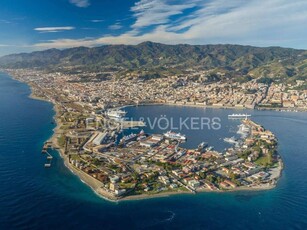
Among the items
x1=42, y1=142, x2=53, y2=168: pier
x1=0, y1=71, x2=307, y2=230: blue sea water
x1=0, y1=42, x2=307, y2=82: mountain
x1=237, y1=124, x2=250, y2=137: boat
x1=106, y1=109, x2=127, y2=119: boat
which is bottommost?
x1=0, y1=71, x2=307, y2=230: blue sea water

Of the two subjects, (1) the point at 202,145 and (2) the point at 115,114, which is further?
(2) the point at 115,114

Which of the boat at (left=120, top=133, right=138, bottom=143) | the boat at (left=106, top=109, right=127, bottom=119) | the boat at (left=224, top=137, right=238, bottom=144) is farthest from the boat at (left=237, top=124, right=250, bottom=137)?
the boat at (left=106, top=109, right=127, bottom=119)

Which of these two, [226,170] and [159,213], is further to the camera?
[226,170]

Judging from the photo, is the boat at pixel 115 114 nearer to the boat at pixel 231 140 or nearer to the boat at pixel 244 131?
the boat at pixel 231 140

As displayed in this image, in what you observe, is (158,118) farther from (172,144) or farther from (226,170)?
(226,170)

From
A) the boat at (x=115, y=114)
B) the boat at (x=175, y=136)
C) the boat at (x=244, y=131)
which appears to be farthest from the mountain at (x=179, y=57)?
the boat at (x=175, y=136)

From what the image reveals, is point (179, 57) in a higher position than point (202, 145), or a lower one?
higher

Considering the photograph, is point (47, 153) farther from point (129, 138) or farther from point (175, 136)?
point (175, 136)

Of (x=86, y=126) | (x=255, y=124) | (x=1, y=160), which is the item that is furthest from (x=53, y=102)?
(x=255, y=124)

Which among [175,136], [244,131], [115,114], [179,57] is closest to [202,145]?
[175,136]

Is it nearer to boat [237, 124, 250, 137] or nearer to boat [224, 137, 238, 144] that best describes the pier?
boat [224, 137, 238, 144]

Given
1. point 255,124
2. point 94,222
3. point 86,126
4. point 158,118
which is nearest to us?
point 94,222
